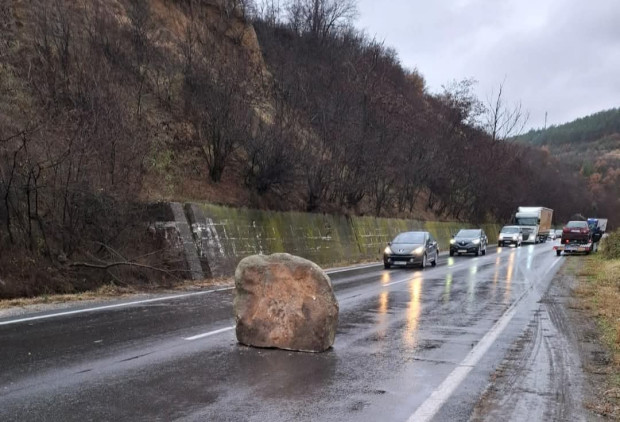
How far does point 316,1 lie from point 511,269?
38.1 meters

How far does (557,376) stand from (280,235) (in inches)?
713

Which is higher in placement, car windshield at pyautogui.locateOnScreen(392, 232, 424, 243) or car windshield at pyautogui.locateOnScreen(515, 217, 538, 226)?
car windshield at pyautogui.locateOnScreen(515, 217, 538, 226)

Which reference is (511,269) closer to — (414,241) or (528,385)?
(414,241)

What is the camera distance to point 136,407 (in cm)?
517

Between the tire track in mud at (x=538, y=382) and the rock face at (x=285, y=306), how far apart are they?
2418 millimetres

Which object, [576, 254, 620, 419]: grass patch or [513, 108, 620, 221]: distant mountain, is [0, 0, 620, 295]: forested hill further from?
[513, 108, 620, 221]: distant mountain

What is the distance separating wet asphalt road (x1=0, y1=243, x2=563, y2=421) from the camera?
17.0 ft

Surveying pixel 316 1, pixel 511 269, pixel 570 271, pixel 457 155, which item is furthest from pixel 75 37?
pixel 457 155

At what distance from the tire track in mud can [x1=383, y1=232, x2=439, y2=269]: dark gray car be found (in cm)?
1391

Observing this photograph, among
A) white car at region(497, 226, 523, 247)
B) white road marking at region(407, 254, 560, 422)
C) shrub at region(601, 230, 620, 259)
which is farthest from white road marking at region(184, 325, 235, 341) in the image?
white car at region(497, 226, 523, 247)

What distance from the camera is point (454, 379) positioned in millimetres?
6355

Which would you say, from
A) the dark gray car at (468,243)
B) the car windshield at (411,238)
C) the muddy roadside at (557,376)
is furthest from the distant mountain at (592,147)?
the muddy roadside at (557,376)

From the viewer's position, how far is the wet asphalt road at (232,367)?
5.19m

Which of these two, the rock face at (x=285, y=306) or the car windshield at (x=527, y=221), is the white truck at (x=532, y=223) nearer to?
the car windshield at (x=527, y=221)
